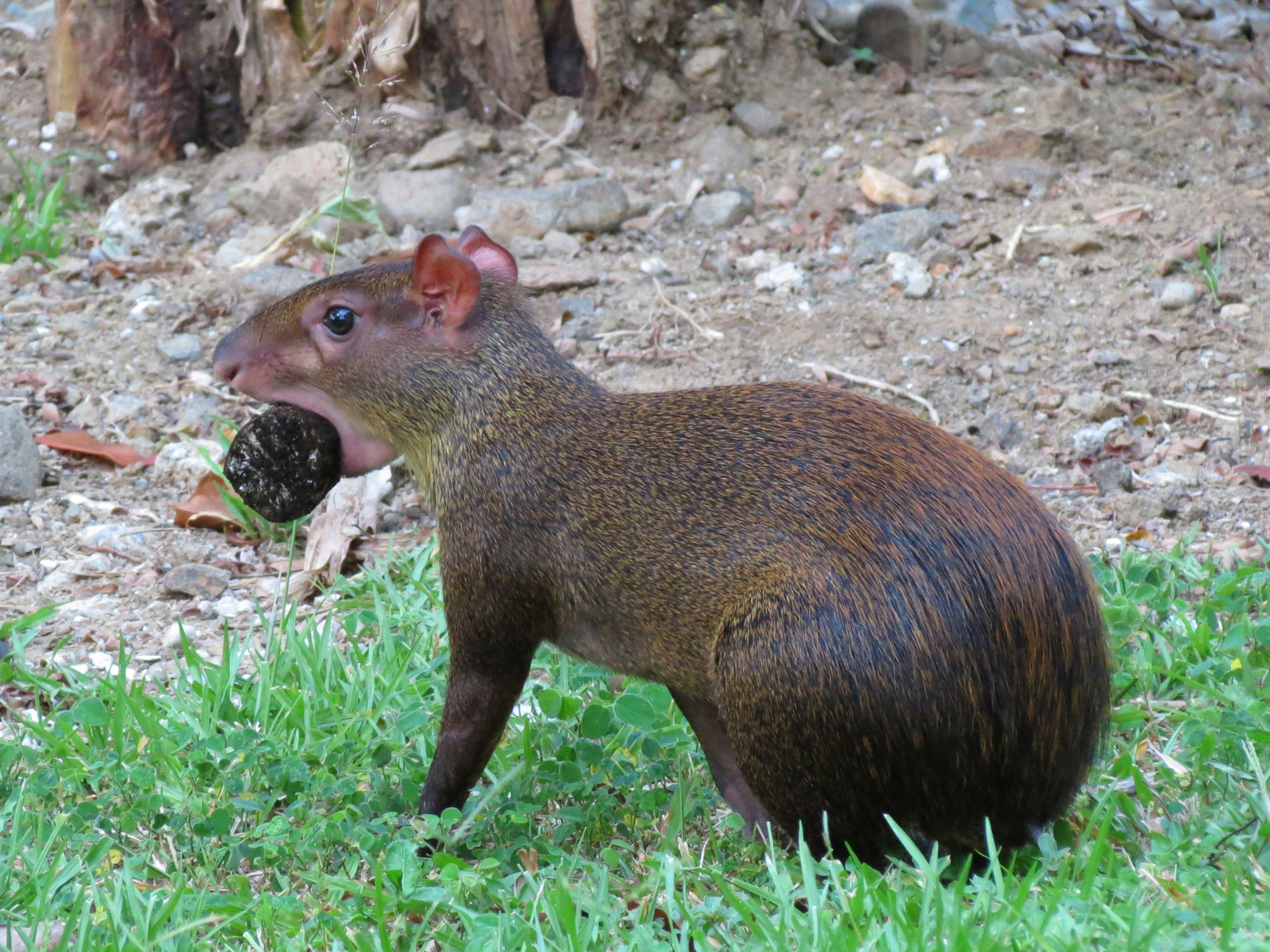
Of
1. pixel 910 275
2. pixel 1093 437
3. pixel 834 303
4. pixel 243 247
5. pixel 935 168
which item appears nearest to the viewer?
pixel 1093 437

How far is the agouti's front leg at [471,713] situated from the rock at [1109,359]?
3081mm

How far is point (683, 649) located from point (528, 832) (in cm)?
60

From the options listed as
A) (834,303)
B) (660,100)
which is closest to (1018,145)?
(834,303)

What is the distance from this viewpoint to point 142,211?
22.5ft

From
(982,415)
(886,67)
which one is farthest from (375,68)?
(982,415)

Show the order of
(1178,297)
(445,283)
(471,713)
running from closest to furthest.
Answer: (471,713) < (445,283) < (1178,297)

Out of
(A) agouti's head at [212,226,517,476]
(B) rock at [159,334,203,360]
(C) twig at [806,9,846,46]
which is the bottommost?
(B) rock at [159,334,203,360]

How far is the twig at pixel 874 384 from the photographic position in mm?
5211

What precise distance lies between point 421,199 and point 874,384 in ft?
8.20

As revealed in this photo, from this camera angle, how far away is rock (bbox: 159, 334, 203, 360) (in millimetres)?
5777

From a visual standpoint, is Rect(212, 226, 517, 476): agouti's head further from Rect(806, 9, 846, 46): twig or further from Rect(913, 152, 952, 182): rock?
Rect(806, 9, 846, 46): twig

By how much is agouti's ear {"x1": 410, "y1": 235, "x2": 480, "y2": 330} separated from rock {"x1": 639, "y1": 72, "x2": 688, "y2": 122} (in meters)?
4.15

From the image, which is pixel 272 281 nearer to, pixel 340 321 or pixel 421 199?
pixel 421 199

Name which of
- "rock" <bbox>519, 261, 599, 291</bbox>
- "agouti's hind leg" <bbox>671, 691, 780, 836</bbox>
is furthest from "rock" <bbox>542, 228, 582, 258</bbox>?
"agouti's hind leg" <bbox>671, 691, 780, 836</bbox>
